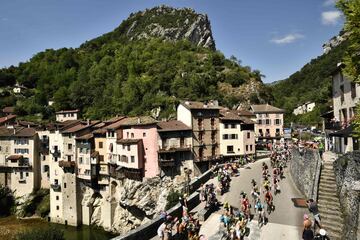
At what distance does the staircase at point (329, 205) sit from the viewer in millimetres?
18003

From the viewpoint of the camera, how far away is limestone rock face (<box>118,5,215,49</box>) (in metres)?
162

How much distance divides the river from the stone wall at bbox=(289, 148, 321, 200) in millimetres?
40352

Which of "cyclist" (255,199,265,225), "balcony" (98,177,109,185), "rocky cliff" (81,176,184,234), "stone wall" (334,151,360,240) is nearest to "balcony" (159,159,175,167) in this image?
"rocky cliff" (81,176,184,234)

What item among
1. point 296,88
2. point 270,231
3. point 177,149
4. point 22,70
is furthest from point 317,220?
point 22,70

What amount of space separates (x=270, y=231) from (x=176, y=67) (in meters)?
92.7

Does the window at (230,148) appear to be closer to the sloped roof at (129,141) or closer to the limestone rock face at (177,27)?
the sloped roof at (129,141)

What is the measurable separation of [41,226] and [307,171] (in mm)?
54897

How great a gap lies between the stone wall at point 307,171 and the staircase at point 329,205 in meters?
0.55

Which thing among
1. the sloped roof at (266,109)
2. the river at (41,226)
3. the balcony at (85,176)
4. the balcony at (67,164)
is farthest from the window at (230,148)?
the balcony at (67,164)

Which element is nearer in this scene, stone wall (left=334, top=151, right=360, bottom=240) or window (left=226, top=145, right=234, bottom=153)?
stone wall (left=334, top=151, right=360, bottom=240)

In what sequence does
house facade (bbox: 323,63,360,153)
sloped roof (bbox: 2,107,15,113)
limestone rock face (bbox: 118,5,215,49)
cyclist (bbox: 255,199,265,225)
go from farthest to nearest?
limestone rock face (bbox: 118,5,215,49) → sloped roof (bbox: 2,107,15,113) → house facade (bbox: 323,63,360,153) → cyclist (bbox: 255,199,265,225)

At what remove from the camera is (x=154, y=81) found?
10269cm

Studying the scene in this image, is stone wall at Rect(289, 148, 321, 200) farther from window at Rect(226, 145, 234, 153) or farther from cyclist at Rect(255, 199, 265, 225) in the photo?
window at Rect(226, 145, 234, 153)

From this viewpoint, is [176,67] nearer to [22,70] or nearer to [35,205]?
[35,205]
